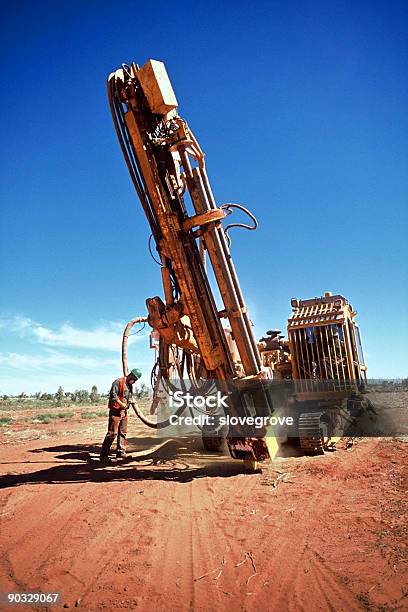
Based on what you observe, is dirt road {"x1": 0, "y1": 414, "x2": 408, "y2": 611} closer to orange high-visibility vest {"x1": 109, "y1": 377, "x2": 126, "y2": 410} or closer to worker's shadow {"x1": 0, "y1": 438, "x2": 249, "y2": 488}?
worker's shadow {"x1": 0, "y1": 438, "x2": 249, "y2": 488}

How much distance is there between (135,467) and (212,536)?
3.70 metres

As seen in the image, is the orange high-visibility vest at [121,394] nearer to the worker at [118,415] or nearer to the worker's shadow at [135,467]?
the worker at [118,415]

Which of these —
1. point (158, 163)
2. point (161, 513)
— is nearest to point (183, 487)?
point (161, 513)

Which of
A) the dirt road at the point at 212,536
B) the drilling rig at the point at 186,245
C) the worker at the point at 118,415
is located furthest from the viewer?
the worker at the point at 118,415

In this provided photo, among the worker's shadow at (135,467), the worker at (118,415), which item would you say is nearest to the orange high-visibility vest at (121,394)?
the worker at (118,415)

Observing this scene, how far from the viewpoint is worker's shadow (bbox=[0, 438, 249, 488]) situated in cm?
670

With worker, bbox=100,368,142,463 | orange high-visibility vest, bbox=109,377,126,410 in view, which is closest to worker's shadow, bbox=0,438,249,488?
worker, bbox=100,368,142,463

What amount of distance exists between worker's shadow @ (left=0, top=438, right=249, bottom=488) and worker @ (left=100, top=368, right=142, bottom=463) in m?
0.27

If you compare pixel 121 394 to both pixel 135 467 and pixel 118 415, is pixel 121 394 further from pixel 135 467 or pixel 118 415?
pixel 135 467

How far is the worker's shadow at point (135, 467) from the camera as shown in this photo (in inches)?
264

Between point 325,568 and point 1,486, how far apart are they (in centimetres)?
531

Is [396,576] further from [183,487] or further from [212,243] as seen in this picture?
[212,243]

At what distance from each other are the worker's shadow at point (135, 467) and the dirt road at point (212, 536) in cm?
5

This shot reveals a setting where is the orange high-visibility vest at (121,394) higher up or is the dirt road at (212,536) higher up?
the orange high-visibility vest at (121,394)
